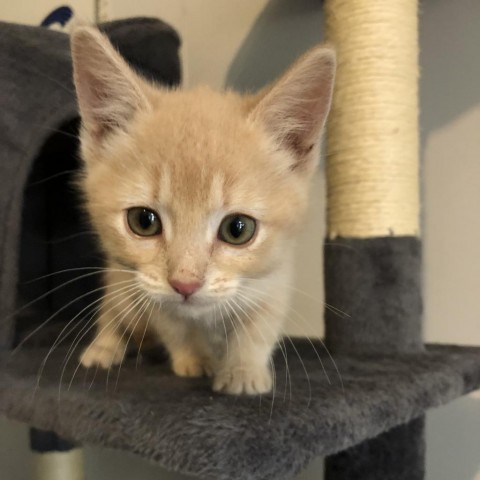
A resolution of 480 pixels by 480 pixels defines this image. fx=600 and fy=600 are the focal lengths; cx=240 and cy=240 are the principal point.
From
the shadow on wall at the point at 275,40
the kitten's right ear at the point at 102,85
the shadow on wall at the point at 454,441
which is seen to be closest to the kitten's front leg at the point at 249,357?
the kitten's right ear at the point at 102,85

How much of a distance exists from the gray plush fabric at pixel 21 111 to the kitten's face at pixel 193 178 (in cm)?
18

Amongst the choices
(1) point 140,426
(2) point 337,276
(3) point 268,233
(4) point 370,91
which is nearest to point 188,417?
(1) point 140,426

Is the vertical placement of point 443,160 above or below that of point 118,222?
above

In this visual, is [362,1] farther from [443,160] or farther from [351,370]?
[351,370]

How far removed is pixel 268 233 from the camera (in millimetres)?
883

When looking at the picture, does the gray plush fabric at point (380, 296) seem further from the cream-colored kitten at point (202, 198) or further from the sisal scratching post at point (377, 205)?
the cream-colored kitten at point (202, 198)

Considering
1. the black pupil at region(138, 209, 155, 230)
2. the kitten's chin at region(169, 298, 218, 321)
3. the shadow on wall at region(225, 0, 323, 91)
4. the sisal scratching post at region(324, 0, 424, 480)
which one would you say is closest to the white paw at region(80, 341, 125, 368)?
the kitten's chin at region(169, 298, 218, 321)

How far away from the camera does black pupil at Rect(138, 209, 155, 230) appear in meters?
0.86

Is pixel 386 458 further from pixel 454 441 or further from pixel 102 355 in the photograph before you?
pixel 102 355

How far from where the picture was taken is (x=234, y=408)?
74 centimetres

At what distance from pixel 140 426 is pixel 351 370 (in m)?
0.40

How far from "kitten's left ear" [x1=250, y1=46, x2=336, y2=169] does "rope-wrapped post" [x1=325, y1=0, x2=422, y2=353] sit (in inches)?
7.6

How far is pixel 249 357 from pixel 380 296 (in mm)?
316

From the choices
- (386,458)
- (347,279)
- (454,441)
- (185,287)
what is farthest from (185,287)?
(454,441)
